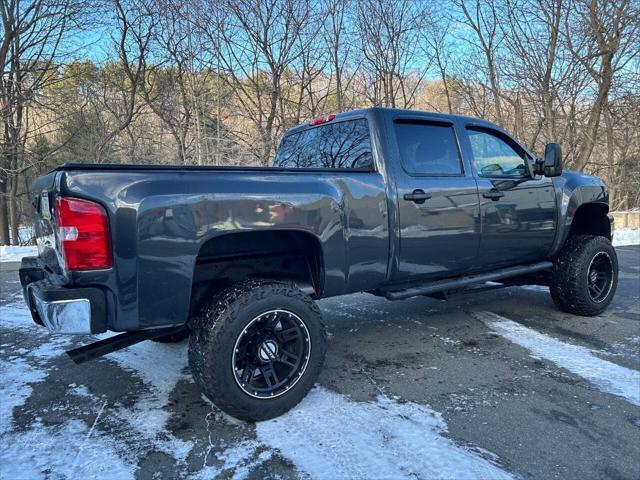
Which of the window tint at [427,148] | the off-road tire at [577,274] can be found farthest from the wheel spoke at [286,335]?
the off-road tire at [577,274]

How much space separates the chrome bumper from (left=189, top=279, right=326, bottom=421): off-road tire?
603mm

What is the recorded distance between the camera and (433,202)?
3562 mm

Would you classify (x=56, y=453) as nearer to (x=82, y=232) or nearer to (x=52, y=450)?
(x=52, y=450)

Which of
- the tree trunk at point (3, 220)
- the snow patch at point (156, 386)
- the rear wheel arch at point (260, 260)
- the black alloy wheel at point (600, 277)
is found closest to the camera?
the snow patch at point (156, 386)

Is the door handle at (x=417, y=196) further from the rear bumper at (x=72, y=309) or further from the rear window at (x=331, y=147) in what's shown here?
the rear bumper at (x=72, y=309)

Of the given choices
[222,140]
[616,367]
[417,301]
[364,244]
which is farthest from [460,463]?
[222,140]

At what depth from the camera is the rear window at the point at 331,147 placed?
140 inches

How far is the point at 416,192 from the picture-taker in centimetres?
345

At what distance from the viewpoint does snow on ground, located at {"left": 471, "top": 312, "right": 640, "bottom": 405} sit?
10.4 ft

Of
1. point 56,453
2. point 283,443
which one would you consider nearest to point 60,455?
point 56,453

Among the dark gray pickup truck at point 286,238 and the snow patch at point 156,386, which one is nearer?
the dark gray pickup truck at point 286,238

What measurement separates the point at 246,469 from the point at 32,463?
3.47ft

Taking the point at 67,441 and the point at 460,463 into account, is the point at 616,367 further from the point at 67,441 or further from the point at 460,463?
the point at 67,441

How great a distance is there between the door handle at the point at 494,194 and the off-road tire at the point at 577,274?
1272 millimetres
